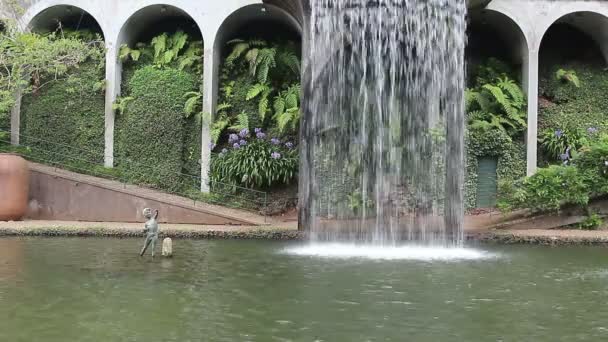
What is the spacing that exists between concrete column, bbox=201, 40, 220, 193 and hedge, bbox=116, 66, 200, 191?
2.69 ft

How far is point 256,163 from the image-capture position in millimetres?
18219

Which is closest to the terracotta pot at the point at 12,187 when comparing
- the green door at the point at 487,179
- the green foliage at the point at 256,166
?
the green foliage at the point at 256,166

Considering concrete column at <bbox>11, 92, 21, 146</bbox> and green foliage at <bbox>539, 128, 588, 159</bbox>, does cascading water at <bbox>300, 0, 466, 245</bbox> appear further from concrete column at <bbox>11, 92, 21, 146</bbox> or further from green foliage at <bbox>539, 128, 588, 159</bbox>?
concrete column at <bbox>11, 92, 21, 146</bbox>

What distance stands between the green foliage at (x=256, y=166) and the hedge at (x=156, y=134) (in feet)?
4.85

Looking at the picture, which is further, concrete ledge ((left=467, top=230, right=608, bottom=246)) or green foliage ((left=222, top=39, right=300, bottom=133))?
green foliage ((left=222, top=39, right=300, bottom=133))

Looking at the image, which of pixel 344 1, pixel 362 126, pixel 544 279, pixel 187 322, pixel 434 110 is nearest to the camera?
pixel 187 322

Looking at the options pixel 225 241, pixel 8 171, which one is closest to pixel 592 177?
pixel 225 241

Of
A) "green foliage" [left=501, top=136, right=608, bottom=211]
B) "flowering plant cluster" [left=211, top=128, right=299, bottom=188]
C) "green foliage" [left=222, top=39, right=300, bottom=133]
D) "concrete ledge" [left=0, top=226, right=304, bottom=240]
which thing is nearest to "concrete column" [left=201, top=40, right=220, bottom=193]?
"flowering plant cluster" [left=211, top=128, right=299, bottom=188]

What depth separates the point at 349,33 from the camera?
1460 cm

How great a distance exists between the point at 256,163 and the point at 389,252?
7.49 m

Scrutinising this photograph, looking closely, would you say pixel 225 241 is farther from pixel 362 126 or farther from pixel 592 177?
pixel 592 177

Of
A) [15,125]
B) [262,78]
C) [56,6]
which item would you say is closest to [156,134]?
[262,78]

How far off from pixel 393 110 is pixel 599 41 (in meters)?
9.37

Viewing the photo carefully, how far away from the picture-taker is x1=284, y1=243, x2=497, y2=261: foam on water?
35.3ft
